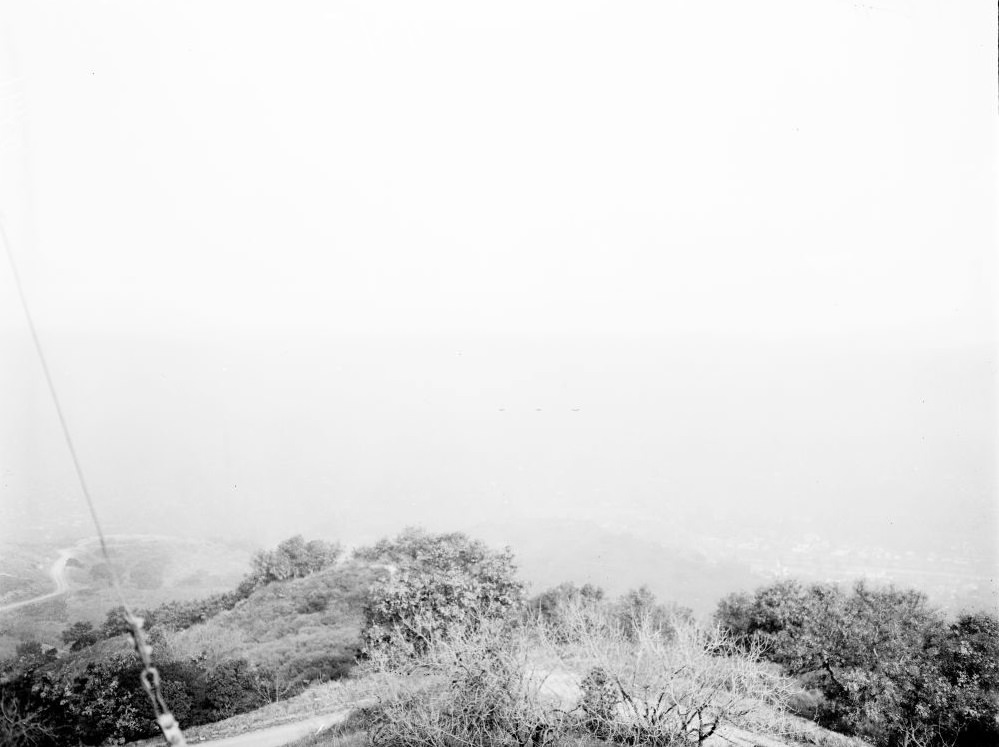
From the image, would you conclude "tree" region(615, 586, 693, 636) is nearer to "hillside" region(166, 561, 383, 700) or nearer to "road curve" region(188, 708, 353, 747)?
"hillside" region(166, 561, 383, 700)

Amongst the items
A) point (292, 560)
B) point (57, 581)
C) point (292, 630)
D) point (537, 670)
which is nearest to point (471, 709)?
point (537, 670)

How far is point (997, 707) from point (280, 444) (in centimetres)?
8485

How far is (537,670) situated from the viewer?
17484 mm

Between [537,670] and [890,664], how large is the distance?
38.3 ft

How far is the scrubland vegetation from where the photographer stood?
1326 cm

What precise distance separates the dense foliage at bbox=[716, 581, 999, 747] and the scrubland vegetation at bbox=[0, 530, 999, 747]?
2.3 inches

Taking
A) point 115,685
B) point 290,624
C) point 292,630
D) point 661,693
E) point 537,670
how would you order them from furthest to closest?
point 290,624, point 292,630, point 115,685, point 537,670, point 661,693

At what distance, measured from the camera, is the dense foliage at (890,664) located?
17812mm

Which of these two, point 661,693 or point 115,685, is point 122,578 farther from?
point 661,693

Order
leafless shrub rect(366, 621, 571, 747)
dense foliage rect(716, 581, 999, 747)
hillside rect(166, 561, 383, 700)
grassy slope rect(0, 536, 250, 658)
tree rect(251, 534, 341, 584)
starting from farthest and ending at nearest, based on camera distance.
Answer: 1. tree rect(251, 534, 341, 584)
2. grassy slope rect(0, 536, 250, 658)
3. hillside rect(166, 561, 383, 700)
4. dense foliage rect(716, 581, 999, 747)
5. leafless shrub rect(366, 621, 571, 747)

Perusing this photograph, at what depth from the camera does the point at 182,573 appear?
5034 cm

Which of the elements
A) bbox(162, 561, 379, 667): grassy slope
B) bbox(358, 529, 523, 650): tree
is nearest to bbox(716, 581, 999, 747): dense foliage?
bbox(358, 529, 523, 650): tree

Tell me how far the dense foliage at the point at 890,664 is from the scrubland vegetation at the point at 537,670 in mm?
59

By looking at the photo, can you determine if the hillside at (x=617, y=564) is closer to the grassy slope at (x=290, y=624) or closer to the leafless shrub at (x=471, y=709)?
the grassy slope at (x=290, y=624)
